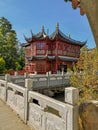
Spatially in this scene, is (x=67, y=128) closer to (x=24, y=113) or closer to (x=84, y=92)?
(x=24, y=113)

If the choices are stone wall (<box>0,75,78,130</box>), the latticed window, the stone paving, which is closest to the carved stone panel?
stone wall (<box>0,75,78,130</box>)

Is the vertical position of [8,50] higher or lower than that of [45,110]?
higher

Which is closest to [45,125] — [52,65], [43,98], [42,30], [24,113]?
[43,98]

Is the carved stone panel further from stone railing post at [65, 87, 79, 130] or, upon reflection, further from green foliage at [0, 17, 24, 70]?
green foliage at [0, 17, 24, 70]

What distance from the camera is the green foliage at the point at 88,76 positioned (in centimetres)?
722

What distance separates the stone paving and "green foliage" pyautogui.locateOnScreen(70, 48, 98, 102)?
3079mm

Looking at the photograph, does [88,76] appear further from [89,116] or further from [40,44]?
[40,44]

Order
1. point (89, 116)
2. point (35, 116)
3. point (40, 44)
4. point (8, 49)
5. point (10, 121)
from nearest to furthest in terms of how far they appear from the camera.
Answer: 1. point (89, 116)
2. point (35, 116)
3. point (10, 121)
4. point (40, 44)
5. point (8, 49)

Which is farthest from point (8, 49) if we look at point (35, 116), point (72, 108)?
point (72, 108)

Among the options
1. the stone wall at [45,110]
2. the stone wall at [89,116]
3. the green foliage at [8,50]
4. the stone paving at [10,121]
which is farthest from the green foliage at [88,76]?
the green foliage at [8,50]

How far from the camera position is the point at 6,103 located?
693 cm

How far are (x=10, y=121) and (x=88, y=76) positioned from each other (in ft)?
13.9

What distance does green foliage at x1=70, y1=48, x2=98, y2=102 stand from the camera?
7.22 m

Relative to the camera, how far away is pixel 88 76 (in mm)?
7789
